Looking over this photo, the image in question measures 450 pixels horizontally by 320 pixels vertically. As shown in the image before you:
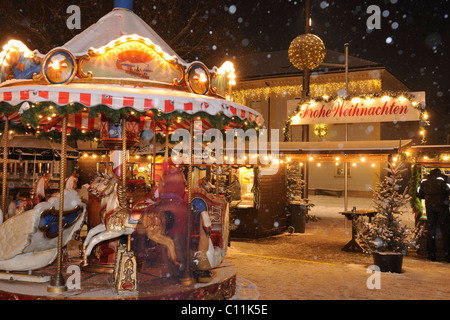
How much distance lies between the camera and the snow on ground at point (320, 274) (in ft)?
25.0

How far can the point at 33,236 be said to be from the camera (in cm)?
651

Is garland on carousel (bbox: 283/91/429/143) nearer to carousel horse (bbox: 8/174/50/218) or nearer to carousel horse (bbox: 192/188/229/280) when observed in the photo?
carousel horse (bbox: 192/188/229/280)

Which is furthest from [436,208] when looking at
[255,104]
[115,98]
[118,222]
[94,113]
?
[255,104]

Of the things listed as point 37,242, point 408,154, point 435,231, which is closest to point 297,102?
point 408,154

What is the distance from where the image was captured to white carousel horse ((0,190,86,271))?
6473mm

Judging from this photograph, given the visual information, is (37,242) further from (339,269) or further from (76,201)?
(339,269)

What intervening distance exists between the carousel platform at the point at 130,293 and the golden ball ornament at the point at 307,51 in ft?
27.2

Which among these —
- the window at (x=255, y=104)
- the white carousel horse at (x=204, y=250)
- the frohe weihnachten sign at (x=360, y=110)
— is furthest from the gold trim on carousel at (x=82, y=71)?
the window at (x=255, y=104)

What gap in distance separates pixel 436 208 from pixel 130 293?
853cm

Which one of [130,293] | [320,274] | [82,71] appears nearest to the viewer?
[130,293]

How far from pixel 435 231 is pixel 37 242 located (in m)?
9.56

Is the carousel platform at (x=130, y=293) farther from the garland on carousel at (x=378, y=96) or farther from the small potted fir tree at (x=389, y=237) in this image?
the garland on carousel at (x=378, y=96)

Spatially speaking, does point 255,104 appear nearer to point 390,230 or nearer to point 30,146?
point 30,146

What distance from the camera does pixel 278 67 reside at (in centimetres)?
3503
